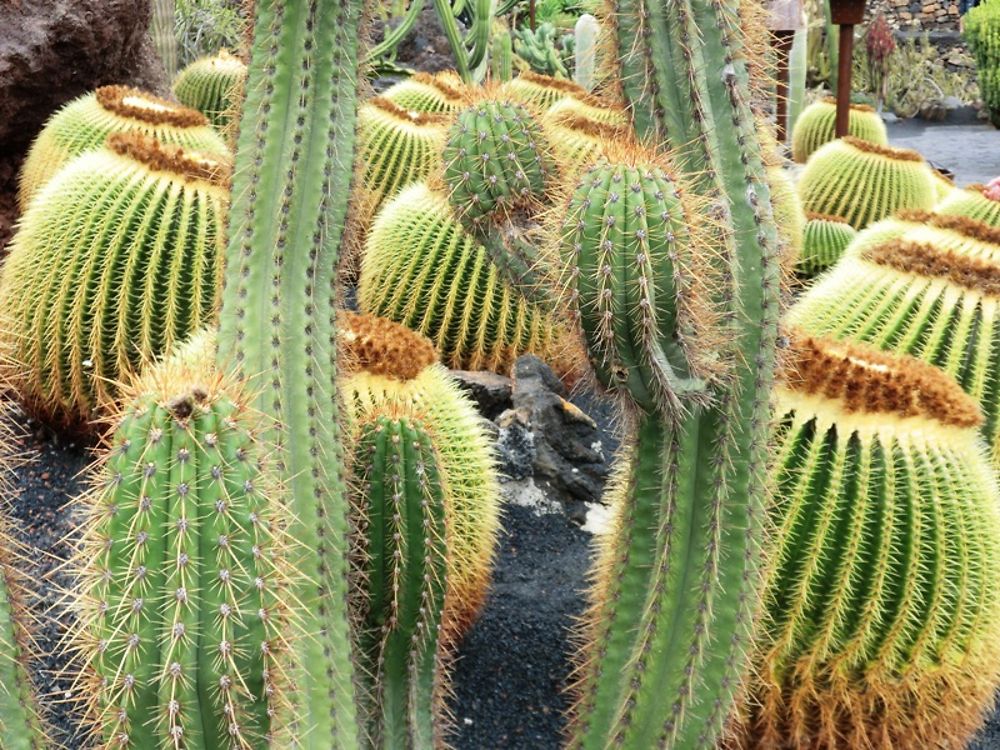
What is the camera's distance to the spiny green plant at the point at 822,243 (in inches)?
208

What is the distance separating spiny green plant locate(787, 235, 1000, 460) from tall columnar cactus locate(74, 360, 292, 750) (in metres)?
2.08

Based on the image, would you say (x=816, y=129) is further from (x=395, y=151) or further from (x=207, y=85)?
(x=395, y=151)

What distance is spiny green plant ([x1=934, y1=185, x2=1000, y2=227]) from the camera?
4.70m

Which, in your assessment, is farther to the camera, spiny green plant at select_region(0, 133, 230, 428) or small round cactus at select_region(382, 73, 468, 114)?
small round cactus at select_region(382, 73, 468, 114)

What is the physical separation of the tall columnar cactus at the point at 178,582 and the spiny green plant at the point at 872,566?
1224 mm

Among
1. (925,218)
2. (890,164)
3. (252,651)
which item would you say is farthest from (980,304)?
(890,164)

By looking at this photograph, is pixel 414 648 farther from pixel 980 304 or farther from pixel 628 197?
pixel 980 304

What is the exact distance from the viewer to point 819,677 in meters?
2.36

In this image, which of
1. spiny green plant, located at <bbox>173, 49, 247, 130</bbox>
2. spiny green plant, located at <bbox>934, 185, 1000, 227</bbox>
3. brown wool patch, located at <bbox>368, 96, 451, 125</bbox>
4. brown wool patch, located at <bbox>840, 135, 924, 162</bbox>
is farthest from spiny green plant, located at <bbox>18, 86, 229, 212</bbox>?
brown wool patch, located at <bbox>840, 135, 924, 162</bbox>

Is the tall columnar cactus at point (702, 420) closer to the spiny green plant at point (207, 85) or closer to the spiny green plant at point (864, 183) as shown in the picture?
the spiny green plant at point (864, 183)

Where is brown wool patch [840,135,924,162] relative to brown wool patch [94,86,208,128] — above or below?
below

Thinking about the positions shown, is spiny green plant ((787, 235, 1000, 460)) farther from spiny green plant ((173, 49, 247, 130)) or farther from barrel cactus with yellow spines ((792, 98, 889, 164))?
barrel cactus with yellow spines ((792, 98, 889, 164))

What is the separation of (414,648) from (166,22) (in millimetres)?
6602

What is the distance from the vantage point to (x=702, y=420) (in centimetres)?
181
